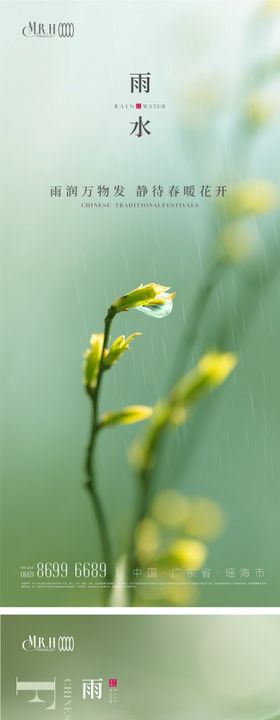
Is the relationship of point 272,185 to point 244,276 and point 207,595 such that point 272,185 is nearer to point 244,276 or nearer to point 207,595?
point 244,276

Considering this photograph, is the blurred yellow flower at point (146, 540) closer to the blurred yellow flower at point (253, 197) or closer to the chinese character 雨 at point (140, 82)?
the blurred yellow flower at point (253, 197)

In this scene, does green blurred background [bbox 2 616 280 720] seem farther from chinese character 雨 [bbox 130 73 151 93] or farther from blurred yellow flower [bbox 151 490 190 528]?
chinese character 雨 [bbox 130 73 151 93]

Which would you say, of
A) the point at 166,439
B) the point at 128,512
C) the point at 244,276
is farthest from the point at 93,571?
the point at 244,276

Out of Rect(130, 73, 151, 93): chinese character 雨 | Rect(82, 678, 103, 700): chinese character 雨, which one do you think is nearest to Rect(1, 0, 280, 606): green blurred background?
Rect(130, 73, 151, 93): chinese character 雨

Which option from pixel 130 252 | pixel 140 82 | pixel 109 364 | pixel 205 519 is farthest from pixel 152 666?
pixel 140 82

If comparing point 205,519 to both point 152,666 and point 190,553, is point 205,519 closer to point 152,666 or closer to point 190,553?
point 190,553
